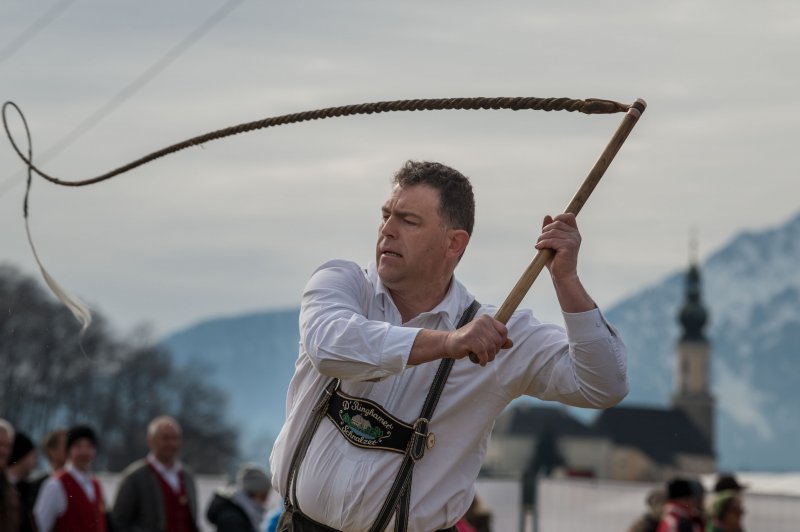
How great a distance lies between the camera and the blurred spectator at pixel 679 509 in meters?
12.2

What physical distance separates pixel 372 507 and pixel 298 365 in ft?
1.87

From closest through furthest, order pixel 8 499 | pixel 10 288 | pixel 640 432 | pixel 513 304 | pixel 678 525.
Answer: pixel 513 304 → pixel 8 499 → pixel 678 525 → pixel 10 288 → pixel 640 432

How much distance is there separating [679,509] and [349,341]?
788 cm

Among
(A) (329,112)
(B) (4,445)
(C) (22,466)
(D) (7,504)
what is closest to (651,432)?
(C) (22,466)

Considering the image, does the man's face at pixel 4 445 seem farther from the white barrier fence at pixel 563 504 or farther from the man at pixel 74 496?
the white barrier fence at pixel 563 504

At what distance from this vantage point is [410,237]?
521 centimetres

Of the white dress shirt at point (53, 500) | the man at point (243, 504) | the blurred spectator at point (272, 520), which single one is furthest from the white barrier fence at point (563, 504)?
the blurred spectator at point (272, 520)

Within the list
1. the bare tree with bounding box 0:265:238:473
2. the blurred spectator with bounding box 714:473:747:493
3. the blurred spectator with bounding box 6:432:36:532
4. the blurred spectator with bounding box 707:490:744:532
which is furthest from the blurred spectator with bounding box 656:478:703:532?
the bare tree with bounding box 0:265:238:473

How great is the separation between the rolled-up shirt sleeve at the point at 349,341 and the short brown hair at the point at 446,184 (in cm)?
42

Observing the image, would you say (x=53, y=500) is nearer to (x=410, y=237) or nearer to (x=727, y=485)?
(x=727, y=485)

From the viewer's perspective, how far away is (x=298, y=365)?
5.45m

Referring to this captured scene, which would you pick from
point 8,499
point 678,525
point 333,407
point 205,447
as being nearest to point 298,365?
point 333,407

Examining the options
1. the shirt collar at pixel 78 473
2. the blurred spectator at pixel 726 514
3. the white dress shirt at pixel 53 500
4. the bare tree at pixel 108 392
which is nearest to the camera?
the white dress shirt at pixel 53 500

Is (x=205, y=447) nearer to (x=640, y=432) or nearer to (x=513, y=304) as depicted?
(x=513, y=304)
